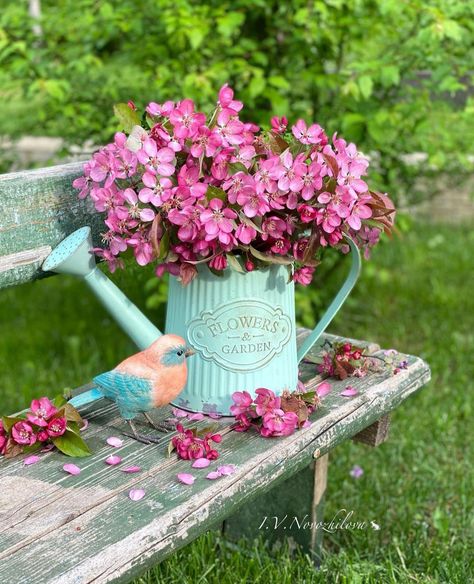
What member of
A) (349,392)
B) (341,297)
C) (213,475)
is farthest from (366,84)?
(213,475)

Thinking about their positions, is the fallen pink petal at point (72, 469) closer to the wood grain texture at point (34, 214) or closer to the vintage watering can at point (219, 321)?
the vintage watering can at point (219, 321)

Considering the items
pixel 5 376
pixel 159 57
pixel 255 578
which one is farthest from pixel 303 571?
pixel 159 57

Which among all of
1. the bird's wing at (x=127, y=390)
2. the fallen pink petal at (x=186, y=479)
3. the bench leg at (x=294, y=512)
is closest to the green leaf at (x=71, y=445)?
the bird's wing at (x=127, y=390)

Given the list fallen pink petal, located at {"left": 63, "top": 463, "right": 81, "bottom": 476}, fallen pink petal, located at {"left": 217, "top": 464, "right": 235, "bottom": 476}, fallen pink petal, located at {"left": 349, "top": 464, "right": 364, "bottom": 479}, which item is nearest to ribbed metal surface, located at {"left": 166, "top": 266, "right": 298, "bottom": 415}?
fallen pink petal, located at {"left": 217, "top": 464, "right": 235, "bottom": 476}

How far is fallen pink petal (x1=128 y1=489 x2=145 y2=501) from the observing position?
154 centimetres

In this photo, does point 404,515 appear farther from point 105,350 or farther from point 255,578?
point 105,350

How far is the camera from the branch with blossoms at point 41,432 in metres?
1.71

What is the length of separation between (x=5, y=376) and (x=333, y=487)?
5.22 feet

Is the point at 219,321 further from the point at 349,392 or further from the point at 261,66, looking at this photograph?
the point at 261,66

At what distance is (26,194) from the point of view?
6.18ft

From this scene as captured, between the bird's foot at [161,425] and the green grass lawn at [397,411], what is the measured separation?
380 mm

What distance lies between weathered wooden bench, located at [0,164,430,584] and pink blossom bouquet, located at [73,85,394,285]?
0.20 metres

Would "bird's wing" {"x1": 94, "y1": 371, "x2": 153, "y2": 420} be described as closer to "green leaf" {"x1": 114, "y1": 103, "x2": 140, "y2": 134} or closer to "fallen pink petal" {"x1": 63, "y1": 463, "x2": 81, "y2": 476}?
"fallen pink petal" {"x1": 63, "y1": 463, "x2": 81, "y2": 476}

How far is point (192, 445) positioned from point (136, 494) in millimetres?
175
